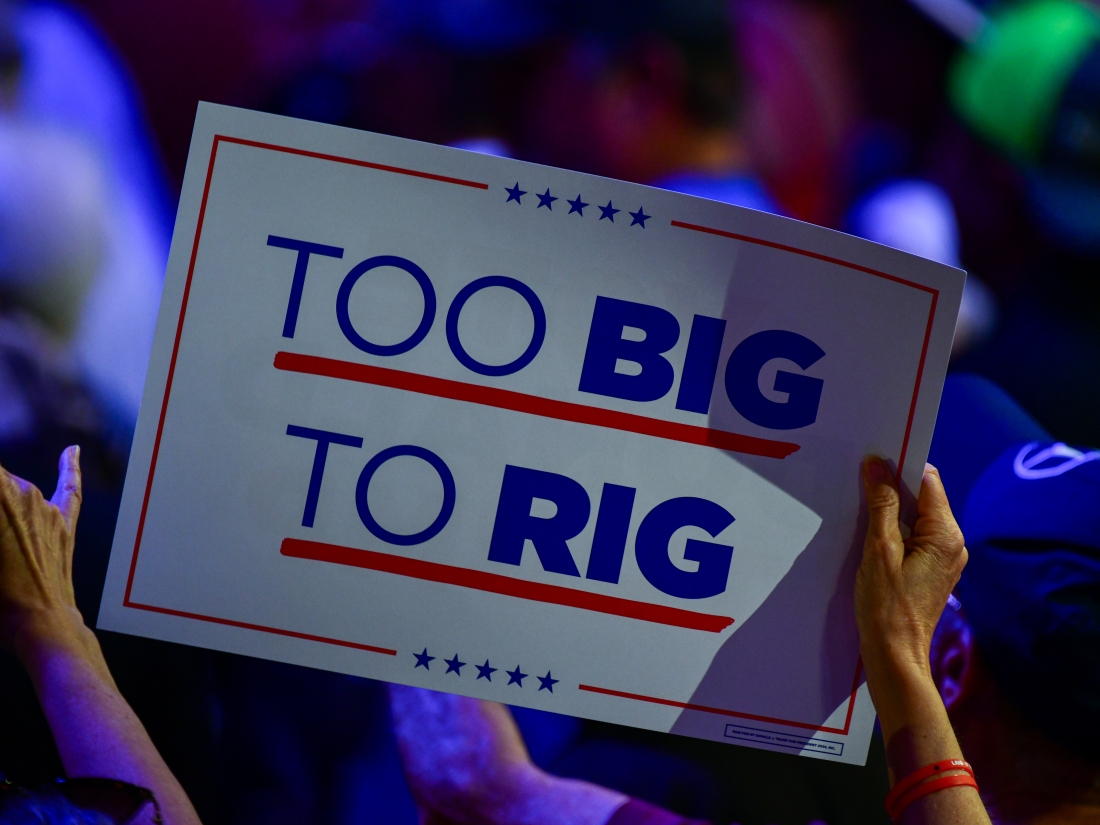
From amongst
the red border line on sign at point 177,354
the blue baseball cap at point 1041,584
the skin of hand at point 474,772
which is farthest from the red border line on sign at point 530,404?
the skin of hand at point 474,772

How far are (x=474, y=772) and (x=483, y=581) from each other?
1.65ft

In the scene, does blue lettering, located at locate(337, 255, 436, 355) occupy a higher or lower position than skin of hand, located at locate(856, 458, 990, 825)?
higher

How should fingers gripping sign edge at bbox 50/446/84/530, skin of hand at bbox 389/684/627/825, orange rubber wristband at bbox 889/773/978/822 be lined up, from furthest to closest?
skin of hand at bbox 389/684/627/825
fingers gripping sign edge at bbox 50/446/84/530
orange rubber wristband at bbox 889/773/978/822

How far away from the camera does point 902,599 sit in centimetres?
96

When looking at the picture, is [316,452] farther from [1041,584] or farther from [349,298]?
[1041,584]

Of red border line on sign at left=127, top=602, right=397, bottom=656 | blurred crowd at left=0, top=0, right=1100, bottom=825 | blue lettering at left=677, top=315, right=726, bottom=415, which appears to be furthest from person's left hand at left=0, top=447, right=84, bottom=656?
blue lettering at left=677, top=315, right=726, bottom=415

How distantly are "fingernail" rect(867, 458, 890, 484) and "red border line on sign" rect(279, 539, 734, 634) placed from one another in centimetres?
25

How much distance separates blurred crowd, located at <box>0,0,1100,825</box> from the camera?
4.38 ft

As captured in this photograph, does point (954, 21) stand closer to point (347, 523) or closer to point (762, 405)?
point (762, 405)

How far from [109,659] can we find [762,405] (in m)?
1.01

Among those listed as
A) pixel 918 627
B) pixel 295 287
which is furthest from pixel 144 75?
pixel 918 627

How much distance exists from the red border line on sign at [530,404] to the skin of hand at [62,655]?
327 millimetres

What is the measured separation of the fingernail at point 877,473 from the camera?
0.97 meters

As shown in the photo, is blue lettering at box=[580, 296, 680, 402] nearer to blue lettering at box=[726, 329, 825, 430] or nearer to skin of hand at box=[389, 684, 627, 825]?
blue lettering at box=[726, 329, 825, 430]
